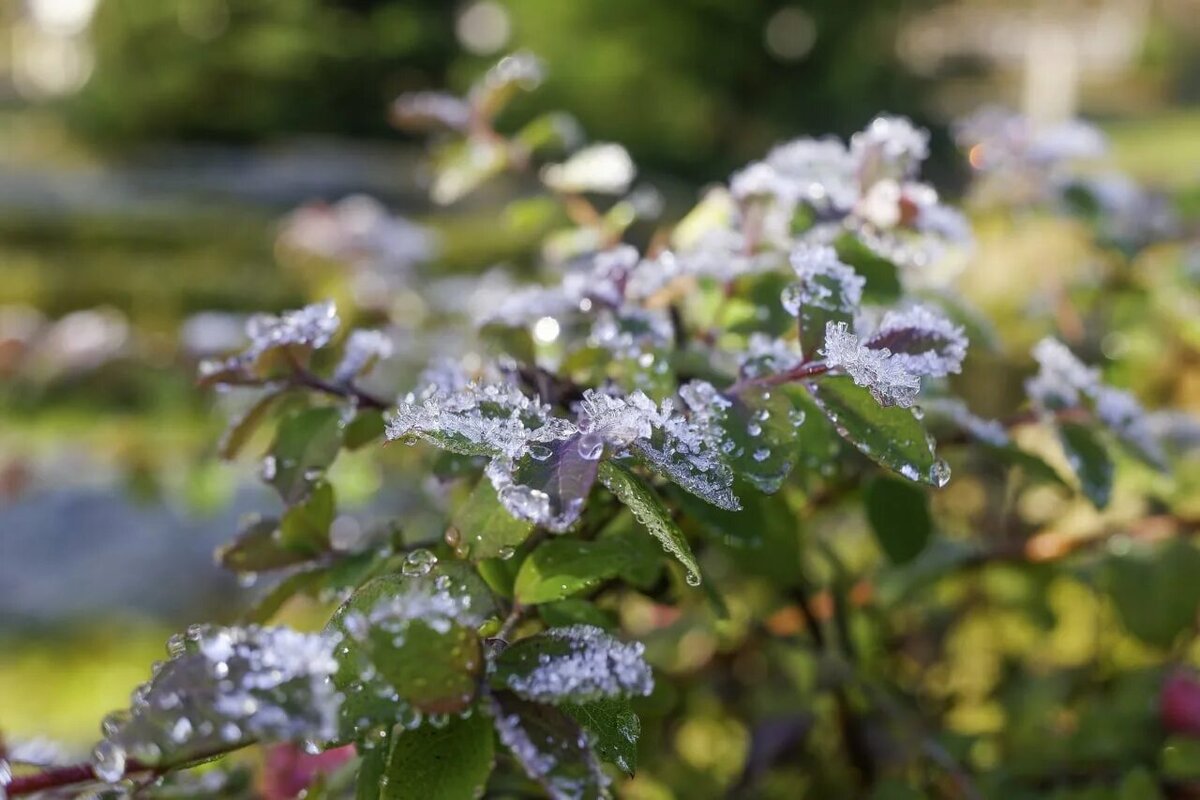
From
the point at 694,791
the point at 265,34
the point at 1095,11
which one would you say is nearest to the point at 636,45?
the point at 265,34

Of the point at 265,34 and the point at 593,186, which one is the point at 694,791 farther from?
the point at 265,34

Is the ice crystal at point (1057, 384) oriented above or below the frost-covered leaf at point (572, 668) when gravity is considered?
above

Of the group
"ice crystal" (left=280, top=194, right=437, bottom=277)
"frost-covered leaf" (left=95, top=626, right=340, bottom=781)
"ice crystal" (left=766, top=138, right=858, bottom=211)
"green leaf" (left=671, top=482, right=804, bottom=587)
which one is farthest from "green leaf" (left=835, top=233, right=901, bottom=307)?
"ice crystal" (left=280, top=194, right=437, bottom=277)

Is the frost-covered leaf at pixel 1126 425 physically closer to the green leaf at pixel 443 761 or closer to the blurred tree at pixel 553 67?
the green leaf at pixel 443 761

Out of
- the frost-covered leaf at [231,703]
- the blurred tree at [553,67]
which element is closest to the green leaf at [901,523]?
the frost-covered leaf at [231,703]

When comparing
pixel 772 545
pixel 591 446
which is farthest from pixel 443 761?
pixel 772 545

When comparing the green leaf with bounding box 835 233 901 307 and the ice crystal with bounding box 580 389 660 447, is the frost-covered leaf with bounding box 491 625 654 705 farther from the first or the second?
the green leaf with bounding box 835 233 901 307

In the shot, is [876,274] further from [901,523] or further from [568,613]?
[568,613]
